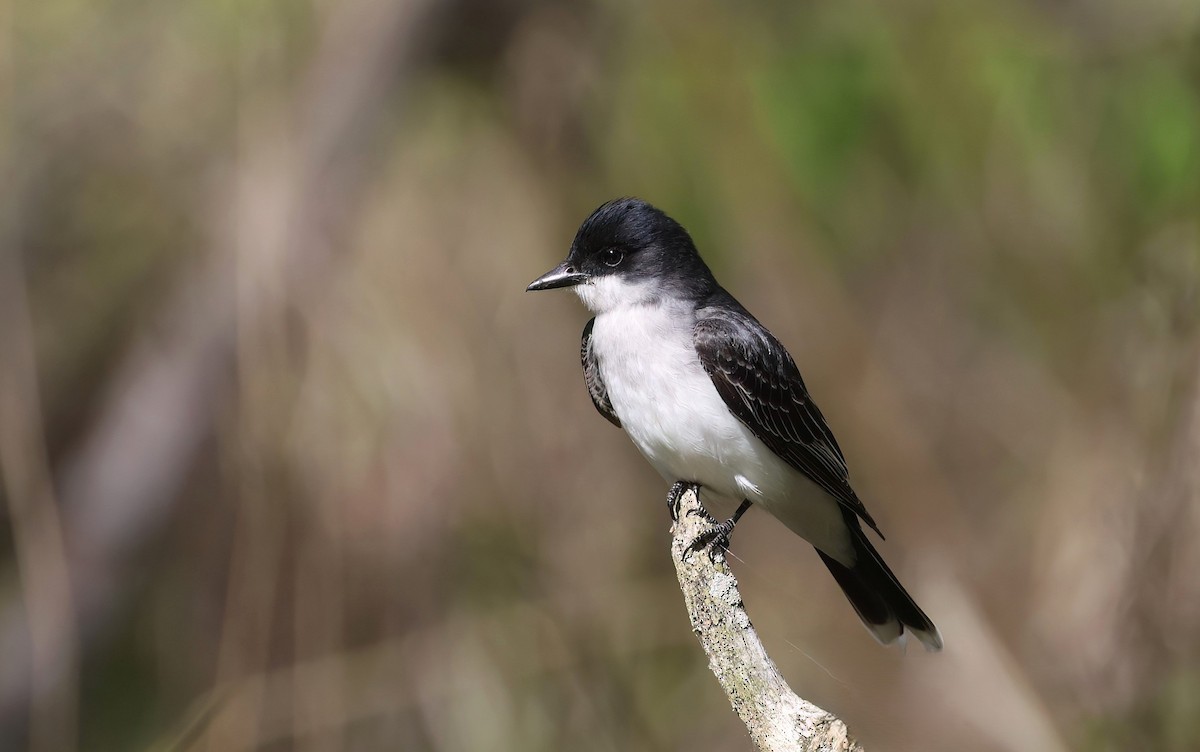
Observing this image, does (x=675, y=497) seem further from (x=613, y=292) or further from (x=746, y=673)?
(x=746, y=673)

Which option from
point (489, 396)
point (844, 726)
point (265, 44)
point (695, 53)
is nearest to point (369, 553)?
point (489, 396)

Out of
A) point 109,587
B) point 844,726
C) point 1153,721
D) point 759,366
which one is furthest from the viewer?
point 109,587

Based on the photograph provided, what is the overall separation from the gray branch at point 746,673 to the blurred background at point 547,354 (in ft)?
5.94

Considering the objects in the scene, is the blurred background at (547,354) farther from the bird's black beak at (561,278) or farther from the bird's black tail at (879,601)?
the bird's black beak at (561,278)

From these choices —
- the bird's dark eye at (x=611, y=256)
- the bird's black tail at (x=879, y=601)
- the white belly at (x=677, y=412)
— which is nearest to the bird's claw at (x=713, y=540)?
the white belly at (x=677, y=412)

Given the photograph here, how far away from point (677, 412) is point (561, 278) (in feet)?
1.76

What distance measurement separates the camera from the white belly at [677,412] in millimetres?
3494

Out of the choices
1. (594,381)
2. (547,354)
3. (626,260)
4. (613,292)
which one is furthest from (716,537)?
(547,354)

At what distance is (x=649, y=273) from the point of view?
3.80 metres

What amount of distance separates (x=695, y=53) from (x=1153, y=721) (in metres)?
3.00

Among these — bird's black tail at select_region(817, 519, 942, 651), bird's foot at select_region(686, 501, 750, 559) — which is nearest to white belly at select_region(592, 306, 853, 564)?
bird's foot at select_region(686, 501, 750, 559)

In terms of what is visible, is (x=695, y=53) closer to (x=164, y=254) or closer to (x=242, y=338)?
(x=242, y=338)

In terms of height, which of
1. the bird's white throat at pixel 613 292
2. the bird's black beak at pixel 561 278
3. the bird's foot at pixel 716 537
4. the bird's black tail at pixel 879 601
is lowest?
the bird's black tail at pixel 879 601

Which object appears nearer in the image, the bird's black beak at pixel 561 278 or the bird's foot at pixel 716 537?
the bird's foot at pixel 716 537
